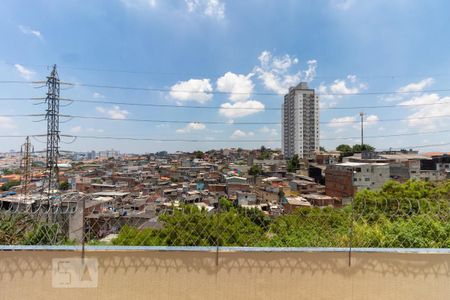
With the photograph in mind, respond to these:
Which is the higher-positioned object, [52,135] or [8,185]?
[52,135]

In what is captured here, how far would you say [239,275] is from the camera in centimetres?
206

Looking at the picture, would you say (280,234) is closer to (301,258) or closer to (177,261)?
(301,258)

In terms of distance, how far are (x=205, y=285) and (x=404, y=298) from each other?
1.71 metres

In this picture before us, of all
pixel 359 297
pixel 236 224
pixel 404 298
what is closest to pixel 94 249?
pixel 236 224

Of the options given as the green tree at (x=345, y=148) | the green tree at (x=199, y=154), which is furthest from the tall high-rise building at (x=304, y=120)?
the green tree at (x=199, y=154)

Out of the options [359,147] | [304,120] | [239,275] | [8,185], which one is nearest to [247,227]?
[239,275]

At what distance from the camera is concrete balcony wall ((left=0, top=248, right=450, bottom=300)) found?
6.68 ft

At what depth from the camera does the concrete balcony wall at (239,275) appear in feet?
6.68

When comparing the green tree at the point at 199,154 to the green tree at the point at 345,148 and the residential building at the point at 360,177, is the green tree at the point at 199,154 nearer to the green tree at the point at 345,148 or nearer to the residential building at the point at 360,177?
the green tree at the point at 345,148

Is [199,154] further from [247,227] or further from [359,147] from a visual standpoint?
[247,227]

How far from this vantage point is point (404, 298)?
207 centimetres

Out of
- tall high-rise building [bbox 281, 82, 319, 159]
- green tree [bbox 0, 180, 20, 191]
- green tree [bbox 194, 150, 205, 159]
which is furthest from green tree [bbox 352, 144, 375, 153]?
green tree [bbox 0, 180, 20, 191]

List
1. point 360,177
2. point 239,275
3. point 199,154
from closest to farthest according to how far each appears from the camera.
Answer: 1. point 239,275
2. point 360,177
3. point 199,154

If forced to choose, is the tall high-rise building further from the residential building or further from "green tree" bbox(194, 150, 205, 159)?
the residential building
